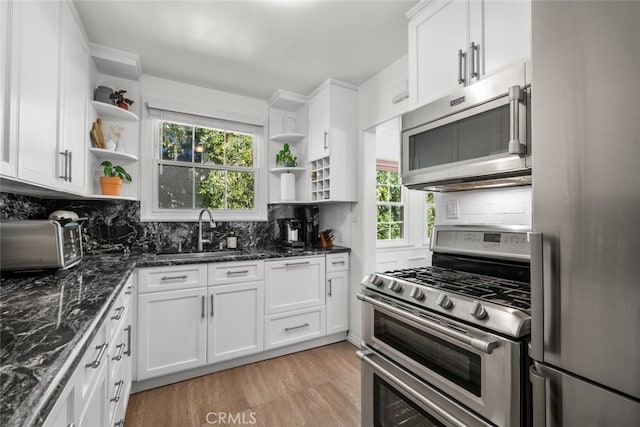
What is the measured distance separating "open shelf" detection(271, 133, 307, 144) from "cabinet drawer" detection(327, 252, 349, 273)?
4.29 ft

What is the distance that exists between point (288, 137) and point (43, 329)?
2.71 m

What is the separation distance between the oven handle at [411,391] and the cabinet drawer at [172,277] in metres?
1.33

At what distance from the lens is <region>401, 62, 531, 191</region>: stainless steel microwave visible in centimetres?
119

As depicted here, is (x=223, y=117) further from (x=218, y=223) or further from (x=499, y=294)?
(x=499, y=294)

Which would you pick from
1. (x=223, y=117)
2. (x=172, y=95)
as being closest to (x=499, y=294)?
(x=223, y=117)

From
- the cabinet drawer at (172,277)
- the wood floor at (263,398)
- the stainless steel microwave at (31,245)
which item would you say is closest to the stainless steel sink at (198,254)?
the cabinet drawer at (172,277)

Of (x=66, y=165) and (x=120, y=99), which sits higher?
(x=120, y=99)

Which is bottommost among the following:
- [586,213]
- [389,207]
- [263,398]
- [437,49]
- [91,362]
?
[263,398]

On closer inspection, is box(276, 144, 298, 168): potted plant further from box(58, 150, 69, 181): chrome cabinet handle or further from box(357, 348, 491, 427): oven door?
box(357, 348, 491, 427): oven door

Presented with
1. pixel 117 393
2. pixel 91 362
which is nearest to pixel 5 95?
pixel 91 362

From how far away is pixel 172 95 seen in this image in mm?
2877

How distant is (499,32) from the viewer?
4.59 feet

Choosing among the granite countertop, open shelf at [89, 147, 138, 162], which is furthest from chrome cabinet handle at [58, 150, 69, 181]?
open shelf at [89, 147, 138, 162]

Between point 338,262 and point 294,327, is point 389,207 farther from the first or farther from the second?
point 294,327
